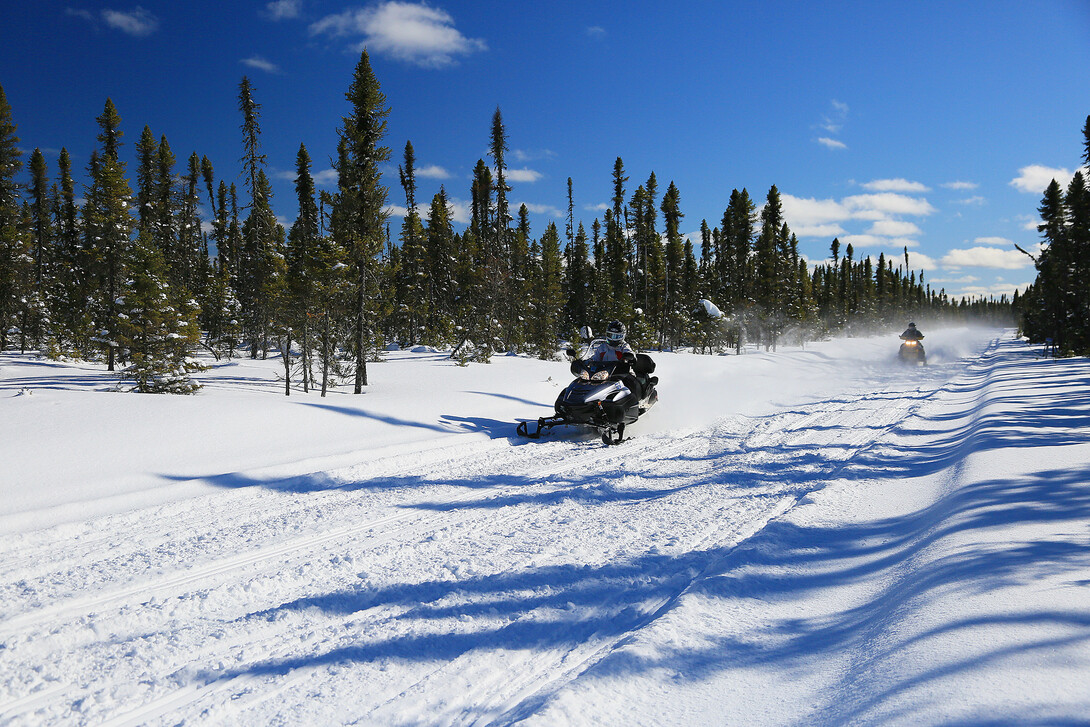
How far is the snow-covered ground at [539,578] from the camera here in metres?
2.66

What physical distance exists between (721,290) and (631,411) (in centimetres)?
4631

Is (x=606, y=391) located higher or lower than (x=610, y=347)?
lower

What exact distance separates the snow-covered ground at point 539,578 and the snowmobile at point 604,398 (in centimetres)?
74

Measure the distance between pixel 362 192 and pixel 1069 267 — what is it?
137 feet

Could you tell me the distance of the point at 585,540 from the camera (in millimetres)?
4848

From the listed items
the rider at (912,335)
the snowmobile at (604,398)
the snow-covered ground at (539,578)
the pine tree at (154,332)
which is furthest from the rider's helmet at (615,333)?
the rider at (912,335)

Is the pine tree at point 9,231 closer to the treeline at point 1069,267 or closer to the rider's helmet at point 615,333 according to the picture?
the rider's helmet at point 615,333

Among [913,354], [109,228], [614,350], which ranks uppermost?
[109,228]

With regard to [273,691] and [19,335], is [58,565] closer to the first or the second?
[273,691]

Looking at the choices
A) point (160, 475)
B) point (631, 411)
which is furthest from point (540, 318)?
point (160, 475)

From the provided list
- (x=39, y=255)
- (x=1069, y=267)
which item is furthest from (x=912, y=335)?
(x=39, y=255)

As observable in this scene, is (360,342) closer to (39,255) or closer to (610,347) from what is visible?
(610,347)

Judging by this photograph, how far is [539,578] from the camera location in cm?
409

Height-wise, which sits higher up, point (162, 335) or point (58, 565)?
point (162, 335)
